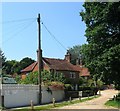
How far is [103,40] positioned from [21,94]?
11.7 m

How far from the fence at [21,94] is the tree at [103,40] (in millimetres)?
8360

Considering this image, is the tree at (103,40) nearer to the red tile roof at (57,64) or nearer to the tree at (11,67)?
the red tile roof at (57,64)

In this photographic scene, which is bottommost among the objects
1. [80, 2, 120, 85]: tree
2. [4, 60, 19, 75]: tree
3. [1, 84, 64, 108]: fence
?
[1, 84, 64, 108]: fence

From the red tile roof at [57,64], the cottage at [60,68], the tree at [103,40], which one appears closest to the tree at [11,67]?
the cottage at [60,68]

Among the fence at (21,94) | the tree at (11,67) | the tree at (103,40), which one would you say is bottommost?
the fence at (21,94)

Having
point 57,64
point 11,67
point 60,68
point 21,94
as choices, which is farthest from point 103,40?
point 11,67

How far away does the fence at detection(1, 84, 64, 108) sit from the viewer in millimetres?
37594

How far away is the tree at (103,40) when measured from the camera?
116 feet

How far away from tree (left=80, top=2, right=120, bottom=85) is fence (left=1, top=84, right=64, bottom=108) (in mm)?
8360

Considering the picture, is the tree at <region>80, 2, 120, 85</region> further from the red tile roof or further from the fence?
the red tile roof

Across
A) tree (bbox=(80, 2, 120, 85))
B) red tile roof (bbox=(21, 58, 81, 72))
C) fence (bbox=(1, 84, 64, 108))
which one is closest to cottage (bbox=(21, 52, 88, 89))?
red tile roof (bbox=(21, 58, 81, 72))

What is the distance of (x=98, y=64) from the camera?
3588 centimetres

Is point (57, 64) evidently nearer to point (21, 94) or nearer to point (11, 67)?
point (21, 94)

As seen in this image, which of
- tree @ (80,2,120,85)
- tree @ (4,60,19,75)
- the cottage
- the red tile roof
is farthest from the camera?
tree @ (4,60,19,75)
